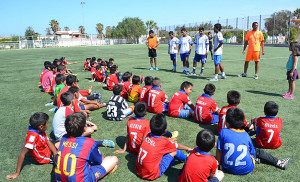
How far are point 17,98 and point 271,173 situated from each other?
8.81 metres

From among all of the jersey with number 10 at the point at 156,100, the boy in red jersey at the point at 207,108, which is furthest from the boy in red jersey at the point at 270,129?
the jersey with number 10 at the point at 156,100

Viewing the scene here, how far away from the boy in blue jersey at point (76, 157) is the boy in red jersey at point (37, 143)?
73 centimetres

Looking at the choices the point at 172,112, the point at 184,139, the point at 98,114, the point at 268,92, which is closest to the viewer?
the point at 184,139

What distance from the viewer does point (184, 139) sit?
176 inches

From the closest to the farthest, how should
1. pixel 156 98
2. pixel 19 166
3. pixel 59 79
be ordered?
pixel 19 166 → pixel 156 98 → pixel 59 79

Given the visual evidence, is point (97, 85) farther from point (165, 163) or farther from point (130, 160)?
point (165, 163)

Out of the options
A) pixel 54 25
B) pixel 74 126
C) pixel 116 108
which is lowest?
pixel 116 108

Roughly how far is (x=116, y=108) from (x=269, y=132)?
3517 mm

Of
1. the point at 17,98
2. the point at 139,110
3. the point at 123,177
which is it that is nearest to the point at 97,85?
the point at 17,98

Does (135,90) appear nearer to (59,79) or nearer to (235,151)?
(59,79)

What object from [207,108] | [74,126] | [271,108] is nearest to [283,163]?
[271,108]

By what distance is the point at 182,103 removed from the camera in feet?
18.1

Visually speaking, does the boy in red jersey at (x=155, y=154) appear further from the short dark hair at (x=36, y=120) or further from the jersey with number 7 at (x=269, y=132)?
the jersey with number 7 at (x=269, y=132)

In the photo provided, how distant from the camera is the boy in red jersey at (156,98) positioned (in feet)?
18.7
